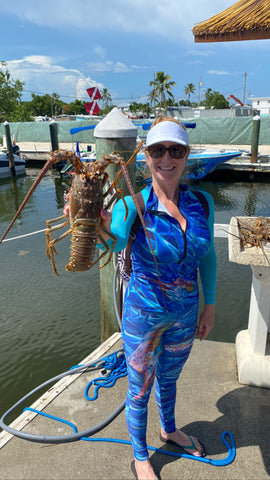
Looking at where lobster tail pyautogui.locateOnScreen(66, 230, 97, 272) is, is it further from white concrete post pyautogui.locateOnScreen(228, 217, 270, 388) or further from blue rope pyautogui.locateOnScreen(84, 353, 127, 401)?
blue rope pyautogui.locateOnScreen(84, 353, 127, 401)

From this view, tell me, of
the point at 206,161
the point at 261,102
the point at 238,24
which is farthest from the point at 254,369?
the point at 261,102

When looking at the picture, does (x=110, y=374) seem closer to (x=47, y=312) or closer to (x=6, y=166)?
(x=47, y=312)

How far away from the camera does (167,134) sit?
5.60 feet

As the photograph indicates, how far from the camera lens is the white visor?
A: 170 centimetres

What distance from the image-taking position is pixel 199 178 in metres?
18.5

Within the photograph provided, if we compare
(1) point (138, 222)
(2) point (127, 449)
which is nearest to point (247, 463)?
(2) point (127, 449)

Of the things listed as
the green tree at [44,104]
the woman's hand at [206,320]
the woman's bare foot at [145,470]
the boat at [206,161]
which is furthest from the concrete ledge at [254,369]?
the green tree at [44,104]

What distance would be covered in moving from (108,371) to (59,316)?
288 cm

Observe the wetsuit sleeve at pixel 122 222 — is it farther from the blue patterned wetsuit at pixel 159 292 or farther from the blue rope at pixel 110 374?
the blue rope at pixel 110 374

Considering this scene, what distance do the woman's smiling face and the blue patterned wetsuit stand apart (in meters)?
0.11

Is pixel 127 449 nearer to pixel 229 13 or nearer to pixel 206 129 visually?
pixel 229 13

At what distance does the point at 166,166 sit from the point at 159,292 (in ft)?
2.24

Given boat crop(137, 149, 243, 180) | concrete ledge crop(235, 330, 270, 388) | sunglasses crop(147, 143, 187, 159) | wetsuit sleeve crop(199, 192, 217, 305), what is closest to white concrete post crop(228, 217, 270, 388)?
concrete ledge crop(235, 330, 270, 388)

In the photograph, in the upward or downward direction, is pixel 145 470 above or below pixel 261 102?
below
